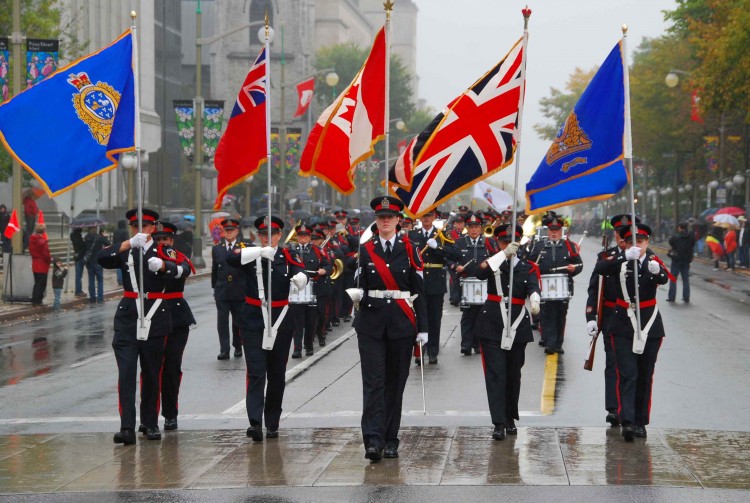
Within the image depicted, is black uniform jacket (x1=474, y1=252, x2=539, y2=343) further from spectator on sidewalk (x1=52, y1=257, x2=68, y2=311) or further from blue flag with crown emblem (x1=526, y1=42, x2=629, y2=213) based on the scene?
spectator on sidewalk (x1=52, y1=257, x2=68, y2=311)

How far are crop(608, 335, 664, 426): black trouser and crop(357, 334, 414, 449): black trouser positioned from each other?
75.0 inches

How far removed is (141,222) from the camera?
11.2m

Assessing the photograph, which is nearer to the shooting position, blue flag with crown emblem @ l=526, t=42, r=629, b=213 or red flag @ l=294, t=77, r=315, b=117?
blue flag with crown emblem @ l=526, t=42, r=629, b=213

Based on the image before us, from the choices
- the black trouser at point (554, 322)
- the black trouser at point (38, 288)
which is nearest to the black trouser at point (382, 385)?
the black trouser at point (554, 322)

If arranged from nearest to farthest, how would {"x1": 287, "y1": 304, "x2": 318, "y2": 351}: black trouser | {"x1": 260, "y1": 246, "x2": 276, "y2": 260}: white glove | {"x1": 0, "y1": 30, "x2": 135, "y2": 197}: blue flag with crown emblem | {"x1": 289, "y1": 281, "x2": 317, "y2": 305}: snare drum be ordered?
{"x1": 260, "y1": 246, "x2": 276, "y2": 260}: white glove, {"x1": 0, "y1": 30, "x2": 135, "y2": 197}: blue flag with crown emblem, {"x1": 289, "y1": 281, "x2": 317, "y2": 305}: snare drum, {"x1": 287, "y1": 304, "x2": 318, "y2": 351}: black trouser

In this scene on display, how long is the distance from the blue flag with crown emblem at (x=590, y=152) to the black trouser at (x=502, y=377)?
1484 millimetres

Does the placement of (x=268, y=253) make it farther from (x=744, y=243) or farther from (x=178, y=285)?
(x=744, y=243)

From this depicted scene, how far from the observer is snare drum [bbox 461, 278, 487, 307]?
654 inches

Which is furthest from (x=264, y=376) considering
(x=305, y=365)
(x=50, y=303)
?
(x=50, y=303)

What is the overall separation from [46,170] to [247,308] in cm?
230

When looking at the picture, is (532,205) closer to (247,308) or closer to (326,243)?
(247,308)

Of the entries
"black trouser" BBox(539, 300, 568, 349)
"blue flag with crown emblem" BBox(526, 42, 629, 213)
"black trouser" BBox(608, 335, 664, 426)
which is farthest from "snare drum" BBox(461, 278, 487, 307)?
"black trouser" BBox(608, 335, 664, 426)

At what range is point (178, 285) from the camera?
11.8m

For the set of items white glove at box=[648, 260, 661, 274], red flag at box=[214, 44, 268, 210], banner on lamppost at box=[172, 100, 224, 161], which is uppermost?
banner on lamppost at box=[172, 100, 224, 161]
